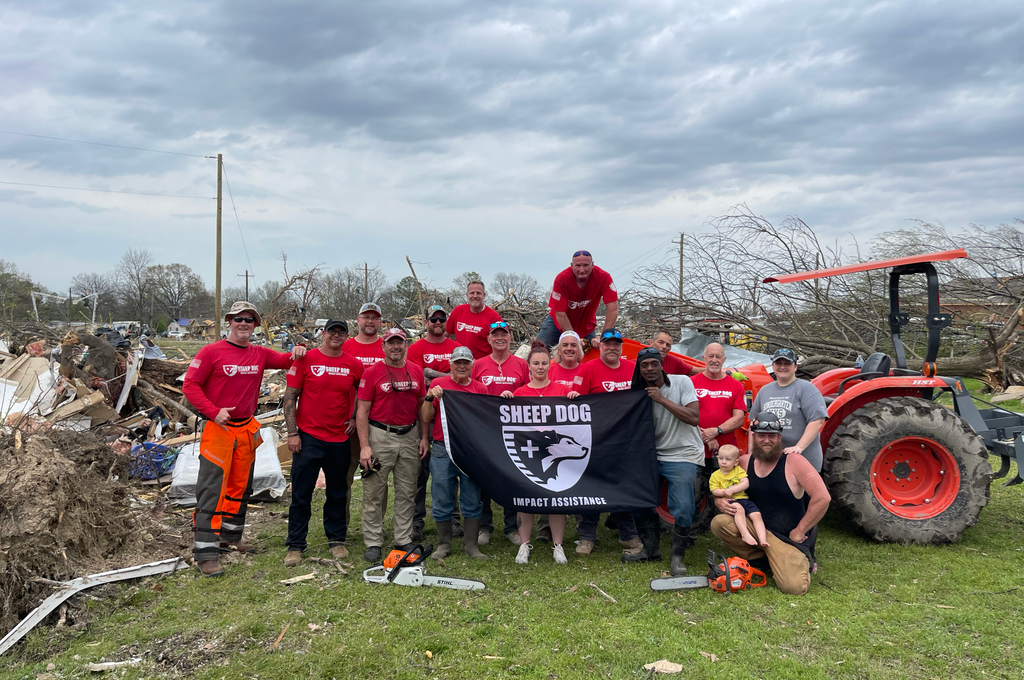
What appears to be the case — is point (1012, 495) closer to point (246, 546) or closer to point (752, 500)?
point (752, 500)

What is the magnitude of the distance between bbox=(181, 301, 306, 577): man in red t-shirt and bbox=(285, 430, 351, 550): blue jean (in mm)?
443

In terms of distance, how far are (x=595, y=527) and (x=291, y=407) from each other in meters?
2.81

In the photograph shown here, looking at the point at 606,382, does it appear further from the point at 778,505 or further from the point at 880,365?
the point at 880,365

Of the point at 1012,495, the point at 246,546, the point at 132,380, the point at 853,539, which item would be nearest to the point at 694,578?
the point at 853,539

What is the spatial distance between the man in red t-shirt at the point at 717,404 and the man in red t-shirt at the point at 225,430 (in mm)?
3412

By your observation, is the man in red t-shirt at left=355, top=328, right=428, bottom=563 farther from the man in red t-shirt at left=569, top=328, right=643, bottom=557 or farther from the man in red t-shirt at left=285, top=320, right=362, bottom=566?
the man in red t-shirt at left=569, top=328, right=643, bottom=557

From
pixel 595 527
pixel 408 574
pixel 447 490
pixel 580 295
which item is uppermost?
pixel 580 295

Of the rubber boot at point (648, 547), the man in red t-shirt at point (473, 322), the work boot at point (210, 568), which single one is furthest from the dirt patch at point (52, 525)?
the rubber boot at point (648, 547)

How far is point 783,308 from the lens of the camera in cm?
1060

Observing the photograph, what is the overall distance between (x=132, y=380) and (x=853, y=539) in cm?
1044

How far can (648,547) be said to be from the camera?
5293 millimetres

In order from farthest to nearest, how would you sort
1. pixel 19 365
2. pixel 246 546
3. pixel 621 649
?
pixel 19 365
pixel 246 546
pixel 621 649

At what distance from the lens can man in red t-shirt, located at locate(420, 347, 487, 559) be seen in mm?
5449

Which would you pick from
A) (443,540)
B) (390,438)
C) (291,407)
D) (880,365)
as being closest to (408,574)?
(443,540)
